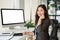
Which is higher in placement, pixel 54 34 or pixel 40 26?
pixel 40 26

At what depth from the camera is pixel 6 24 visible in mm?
2807

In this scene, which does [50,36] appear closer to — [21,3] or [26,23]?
[26,23]

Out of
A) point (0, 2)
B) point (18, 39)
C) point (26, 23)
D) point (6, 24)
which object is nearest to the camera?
point (18, 39)

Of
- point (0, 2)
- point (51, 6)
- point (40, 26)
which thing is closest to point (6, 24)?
point (40, 26)

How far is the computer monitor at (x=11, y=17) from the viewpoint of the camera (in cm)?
278

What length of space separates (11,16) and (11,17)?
2 cm

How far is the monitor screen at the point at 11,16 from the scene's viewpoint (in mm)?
2775

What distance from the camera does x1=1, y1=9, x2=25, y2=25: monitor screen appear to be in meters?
2.78

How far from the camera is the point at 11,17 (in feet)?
9.41

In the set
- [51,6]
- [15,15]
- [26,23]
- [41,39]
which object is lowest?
[41,39]

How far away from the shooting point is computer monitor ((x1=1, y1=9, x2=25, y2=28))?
9.11ft

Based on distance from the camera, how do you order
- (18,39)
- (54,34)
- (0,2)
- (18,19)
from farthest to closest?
(0,2), (18,19), (54,34), (18,39)

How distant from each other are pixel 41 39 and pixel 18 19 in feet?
3.17

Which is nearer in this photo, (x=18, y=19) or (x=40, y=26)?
(x=40, y=26)
